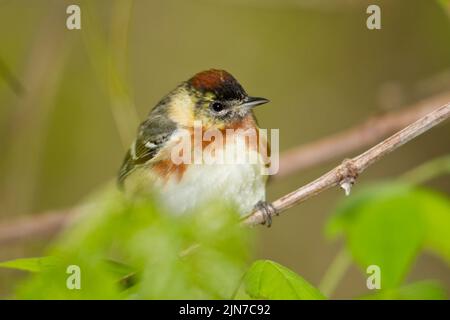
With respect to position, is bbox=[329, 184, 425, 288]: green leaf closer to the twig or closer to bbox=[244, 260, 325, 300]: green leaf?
the twig

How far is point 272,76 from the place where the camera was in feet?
17.0

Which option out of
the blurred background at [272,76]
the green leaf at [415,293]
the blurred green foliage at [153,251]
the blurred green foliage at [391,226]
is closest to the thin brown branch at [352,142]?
the blurred background at [272,76]

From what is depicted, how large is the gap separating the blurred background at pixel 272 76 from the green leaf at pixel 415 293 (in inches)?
119

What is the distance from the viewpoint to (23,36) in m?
4.97

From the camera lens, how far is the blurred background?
494cm

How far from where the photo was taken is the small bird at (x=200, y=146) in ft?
8.55

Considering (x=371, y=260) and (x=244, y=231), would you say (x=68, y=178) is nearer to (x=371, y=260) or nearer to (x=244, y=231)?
(x=371, y=260)

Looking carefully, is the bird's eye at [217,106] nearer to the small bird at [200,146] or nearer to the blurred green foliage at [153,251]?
the small bird at [200,146]

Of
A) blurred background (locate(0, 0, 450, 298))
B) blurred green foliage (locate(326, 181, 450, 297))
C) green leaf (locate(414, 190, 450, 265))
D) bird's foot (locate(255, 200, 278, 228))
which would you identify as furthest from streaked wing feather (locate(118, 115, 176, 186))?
blurred background (locate(0, 0, 450, 298))

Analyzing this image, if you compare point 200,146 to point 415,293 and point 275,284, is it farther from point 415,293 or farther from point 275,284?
point 275,284

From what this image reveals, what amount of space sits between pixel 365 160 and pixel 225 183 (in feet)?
2.50
